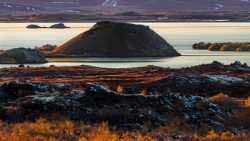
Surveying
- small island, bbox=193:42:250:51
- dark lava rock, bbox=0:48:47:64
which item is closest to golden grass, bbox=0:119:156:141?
dark lava rock, bbox=0:48:47:64

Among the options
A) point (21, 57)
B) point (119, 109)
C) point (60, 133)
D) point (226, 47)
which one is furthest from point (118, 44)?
point (60, 133)

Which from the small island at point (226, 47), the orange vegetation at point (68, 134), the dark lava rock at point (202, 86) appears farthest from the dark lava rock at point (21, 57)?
the orange vegetation at point (68, 134)

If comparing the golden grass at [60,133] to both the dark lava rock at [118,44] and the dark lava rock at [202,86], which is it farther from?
the dark lava rock at [118,44]

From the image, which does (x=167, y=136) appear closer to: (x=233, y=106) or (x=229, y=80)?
(x=233, y=106)

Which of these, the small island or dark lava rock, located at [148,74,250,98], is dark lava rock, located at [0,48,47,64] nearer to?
the small island

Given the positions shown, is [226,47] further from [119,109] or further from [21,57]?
[119,109]

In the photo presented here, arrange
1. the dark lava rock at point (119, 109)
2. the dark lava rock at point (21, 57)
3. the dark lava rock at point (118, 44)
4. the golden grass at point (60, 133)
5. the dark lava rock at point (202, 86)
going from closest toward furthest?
the golden grass at point (60, 133), the dark lava rock at point (119, 109), the dark lava rock at point (202, 86), the dark lava rock at point (21, 57), the dark lava rock at point (118, 44)

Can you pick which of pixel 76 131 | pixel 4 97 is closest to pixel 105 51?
pixel 4 97
